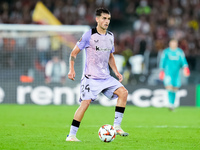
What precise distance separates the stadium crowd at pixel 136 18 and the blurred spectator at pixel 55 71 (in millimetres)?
4004

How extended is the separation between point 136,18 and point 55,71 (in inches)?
311

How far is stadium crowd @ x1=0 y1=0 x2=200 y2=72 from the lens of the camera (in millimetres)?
23766

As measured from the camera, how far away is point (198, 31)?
81.5 ft

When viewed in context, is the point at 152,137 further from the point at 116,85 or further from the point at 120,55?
the point at 120,55

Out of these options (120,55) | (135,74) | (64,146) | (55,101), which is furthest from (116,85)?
(120,55)

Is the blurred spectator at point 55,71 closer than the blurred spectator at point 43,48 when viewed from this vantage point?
Yes

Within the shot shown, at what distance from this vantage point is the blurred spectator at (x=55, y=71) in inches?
779

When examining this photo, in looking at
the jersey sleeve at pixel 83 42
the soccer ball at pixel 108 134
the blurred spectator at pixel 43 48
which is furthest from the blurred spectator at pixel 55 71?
the soccer ball at pixel 108 134

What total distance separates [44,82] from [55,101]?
84 cm

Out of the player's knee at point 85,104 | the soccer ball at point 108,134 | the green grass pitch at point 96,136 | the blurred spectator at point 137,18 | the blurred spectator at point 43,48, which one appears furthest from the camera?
the blurred spectator at point 137,18

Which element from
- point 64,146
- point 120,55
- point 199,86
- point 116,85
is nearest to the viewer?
point 64,146

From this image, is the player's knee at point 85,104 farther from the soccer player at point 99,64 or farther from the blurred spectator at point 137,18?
the blurred spectator at point 137,18

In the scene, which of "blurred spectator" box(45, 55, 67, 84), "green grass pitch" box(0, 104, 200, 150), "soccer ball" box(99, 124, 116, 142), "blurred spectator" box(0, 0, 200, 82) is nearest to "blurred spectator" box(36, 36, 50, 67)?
"blurred spectator" box(45, 55, 67, 84)

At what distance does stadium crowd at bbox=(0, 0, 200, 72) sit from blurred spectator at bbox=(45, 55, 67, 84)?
4004 mm
